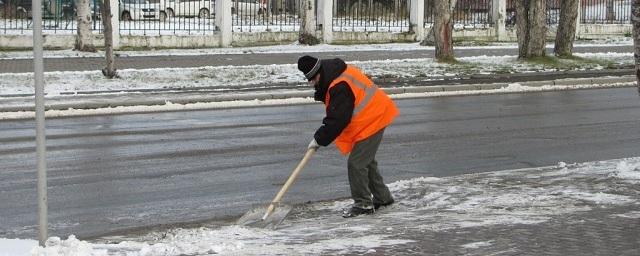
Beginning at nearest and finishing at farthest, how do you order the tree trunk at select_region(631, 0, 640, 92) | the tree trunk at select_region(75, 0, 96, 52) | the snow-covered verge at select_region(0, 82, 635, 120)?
the tree trunk at select_region(631, 0, 640, 92) < the snow-covered verge at select_region(0, 82, 635, 120) < the tree trunk at select_region(75, 0, 96, 52)

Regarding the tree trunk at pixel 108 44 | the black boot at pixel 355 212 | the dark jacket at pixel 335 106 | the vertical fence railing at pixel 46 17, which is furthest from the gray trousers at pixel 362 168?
the vertical fence railing at pixel 46 17

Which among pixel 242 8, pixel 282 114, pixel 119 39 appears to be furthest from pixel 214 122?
pixel 242 8

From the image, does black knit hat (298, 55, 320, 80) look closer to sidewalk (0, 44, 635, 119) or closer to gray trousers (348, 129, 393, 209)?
gray trousers (348, 129, 393, 209)

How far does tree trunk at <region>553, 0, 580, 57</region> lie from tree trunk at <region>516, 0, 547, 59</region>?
961 millimetres

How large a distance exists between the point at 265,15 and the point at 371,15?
4.00 meters

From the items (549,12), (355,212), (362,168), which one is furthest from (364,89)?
(549,12)

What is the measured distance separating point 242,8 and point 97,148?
2290 centimetres

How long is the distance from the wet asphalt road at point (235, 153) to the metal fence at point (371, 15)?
59.1 ft

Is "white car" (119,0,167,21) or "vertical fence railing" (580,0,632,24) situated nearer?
"white car" (119,0,167,21)

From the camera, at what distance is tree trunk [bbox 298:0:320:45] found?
3484 cm

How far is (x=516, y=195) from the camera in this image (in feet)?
31.2

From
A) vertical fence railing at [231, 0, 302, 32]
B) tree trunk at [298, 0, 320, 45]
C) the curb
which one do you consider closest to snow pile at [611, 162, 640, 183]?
the curb

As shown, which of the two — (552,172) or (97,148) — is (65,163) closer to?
(97,148)

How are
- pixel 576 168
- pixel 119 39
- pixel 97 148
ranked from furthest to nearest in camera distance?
pixel 119 39
pixel 97 148
pixel 576 168
